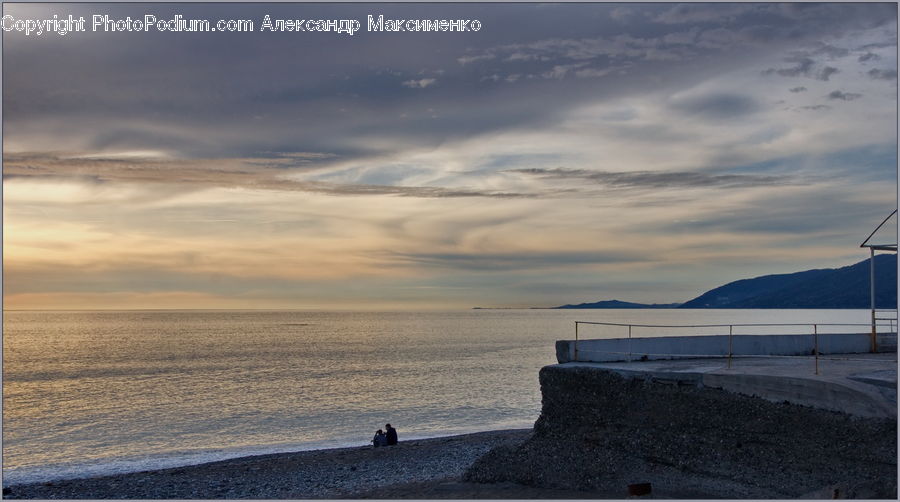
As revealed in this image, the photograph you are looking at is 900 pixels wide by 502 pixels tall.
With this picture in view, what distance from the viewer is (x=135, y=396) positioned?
1847 inches

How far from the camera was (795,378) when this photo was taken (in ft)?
45.6

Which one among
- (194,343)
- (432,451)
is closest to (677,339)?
(432,451)

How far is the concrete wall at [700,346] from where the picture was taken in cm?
1780

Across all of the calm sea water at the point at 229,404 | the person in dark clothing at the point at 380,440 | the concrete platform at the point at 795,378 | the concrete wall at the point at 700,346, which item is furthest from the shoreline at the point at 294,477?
the concrete platform at the point at 795,378

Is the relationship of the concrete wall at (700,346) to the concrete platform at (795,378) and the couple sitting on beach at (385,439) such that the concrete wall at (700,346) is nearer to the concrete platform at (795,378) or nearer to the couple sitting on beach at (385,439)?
the concrete platform at (795,378)

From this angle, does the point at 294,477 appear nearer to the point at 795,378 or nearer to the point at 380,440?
the point at 380,440

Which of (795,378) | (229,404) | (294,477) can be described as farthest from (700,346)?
(229,404)

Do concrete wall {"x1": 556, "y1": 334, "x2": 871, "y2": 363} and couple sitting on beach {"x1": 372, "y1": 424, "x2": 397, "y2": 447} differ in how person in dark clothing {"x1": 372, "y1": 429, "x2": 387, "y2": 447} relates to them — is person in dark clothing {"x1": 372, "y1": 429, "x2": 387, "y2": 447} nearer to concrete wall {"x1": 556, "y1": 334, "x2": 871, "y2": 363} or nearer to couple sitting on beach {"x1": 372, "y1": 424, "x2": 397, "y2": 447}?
couple sitting on beach {"x1": 372, "y1": 424, "x2": 397, "y2": 447}

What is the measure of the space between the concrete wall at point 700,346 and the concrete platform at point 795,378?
48 centimetres

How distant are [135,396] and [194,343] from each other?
6060 cm

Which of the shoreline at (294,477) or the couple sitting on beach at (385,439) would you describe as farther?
the couple sitting on beach at (385,439)

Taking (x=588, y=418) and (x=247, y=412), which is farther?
(x=247, y=412)

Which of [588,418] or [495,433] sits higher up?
[588,418]

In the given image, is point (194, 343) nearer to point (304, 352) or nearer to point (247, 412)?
point (304, 352)
